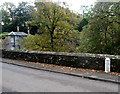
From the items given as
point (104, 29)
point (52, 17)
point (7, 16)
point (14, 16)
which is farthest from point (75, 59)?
point (7, 16)

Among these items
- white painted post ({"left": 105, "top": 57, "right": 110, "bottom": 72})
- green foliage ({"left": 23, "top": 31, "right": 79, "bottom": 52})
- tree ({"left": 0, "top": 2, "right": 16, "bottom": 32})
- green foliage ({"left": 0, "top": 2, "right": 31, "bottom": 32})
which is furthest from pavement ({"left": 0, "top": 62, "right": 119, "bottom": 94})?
tree ({"left": 0, "top": 2, "right": 16, "bottom": 32})

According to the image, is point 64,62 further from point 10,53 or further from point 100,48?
point 10,53

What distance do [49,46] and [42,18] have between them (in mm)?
3180

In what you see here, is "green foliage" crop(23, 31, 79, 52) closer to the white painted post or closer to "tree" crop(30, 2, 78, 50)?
"tree" crop(30, 2, 78, 50)

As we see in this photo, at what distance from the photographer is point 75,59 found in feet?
38.0

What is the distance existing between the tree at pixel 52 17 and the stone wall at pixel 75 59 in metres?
4.47

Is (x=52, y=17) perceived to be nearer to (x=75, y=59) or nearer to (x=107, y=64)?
(x=75, y=59)

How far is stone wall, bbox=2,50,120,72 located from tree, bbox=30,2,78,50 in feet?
14.7

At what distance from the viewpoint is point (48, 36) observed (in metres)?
19.0

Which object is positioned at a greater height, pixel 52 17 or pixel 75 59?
pixel 52 17

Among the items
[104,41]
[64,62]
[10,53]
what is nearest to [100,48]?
[104,41]

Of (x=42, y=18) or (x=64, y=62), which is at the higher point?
(x=42, y=18)

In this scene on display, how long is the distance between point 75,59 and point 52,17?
8217mm

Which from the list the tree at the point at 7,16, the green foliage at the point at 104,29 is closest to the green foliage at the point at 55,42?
the green foliage at the point at 104,29
